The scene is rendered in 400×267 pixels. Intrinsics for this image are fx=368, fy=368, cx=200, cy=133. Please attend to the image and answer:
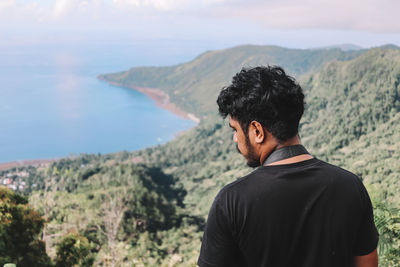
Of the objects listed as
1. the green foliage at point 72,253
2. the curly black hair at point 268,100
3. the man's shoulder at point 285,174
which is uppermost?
the curly black hair at point 268,100

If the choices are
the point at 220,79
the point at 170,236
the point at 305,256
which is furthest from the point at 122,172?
the point at 220,79

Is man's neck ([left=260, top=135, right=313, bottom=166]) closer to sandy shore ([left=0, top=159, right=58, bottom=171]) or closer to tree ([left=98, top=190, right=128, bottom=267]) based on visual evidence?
tree ([left=98, top=190, right=128, bottom=267])

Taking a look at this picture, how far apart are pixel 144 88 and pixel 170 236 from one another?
11415 cm

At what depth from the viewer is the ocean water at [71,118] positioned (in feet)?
251

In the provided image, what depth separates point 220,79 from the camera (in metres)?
126

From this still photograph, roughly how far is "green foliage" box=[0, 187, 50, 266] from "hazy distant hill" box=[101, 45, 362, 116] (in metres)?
108

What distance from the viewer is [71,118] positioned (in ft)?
317

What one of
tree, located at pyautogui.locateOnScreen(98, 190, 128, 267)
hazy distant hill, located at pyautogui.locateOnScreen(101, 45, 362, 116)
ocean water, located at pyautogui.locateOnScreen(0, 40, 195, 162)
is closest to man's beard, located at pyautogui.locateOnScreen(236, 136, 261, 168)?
tree, located at pyautogui.locateOnScreen(98, 190, 128, 267)

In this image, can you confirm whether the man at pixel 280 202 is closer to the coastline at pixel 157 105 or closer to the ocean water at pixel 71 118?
the coastline at pixel 157 105

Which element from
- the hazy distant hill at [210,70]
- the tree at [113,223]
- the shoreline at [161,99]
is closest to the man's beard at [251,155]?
the tree at [113,223]

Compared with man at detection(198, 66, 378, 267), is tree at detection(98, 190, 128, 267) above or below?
below

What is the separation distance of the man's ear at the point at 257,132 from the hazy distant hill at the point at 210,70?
113859 millimetres

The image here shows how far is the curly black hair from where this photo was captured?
1.17m

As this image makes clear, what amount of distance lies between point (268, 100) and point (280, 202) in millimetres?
318
